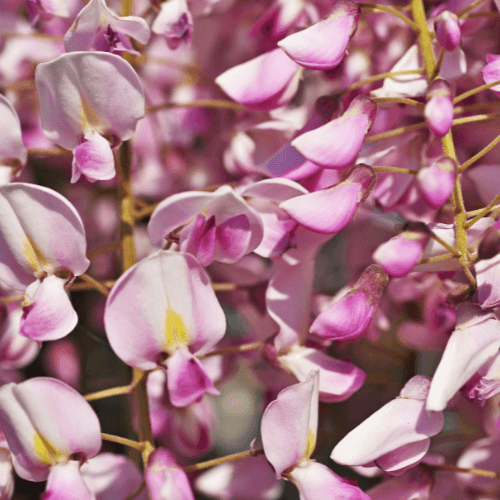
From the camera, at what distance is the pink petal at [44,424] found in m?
0.49

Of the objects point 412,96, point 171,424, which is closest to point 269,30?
point 412,96

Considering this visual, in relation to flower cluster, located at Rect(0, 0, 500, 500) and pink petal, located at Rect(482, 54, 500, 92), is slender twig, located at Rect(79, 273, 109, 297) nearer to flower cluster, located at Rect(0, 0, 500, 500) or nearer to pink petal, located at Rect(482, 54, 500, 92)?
flower cluster, located at Rect(0, 0, 500, 500)

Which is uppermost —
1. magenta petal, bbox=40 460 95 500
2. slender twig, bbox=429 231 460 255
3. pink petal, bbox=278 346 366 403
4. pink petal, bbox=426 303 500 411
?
slender twig, bbox=429 231 460 255

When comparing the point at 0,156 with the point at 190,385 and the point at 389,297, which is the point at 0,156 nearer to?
the point at 190,385

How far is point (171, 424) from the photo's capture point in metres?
0.73

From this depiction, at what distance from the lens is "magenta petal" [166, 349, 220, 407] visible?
489mm

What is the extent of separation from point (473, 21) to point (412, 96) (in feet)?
0.39

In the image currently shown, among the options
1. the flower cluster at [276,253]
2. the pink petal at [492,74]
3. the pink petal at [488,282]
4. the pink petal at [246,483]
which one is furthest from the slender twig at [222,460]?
the pink petal at [492,74]

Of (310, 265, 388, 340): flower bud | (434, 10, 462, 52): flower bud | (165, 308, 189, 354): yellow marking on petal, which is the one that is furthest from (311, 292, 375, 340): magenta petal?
(434, 10, 462, 52): flower bud

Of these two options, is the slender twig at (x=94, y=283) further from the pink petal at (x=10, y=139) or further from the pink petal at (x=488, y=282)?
the pink petal at (x=488, y=282)

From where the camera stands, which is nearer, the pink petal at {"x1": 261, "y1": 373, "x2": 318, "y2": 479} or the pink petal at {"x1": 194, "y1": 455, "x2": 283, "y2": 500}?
the pink petal at {"x1": 261, "y1": 373, "x2": 318, "y2": 479}

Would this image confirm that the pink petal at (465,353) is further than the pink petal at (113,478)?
No

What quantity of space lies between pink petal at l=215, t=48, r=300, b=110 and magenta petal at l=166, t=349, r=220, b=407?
23cm

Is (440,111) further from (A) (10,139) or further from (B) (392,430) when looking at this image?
Result: (A) (10,139)
